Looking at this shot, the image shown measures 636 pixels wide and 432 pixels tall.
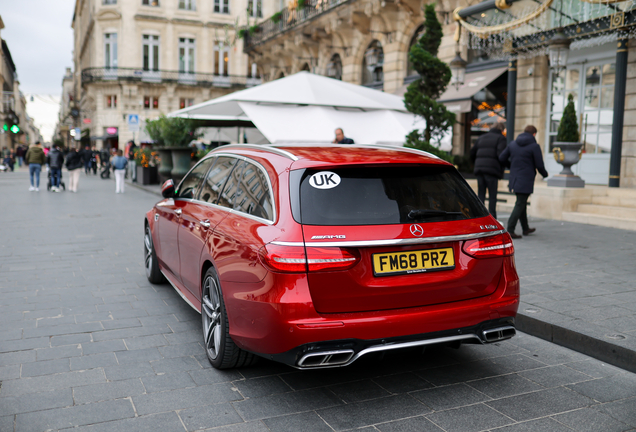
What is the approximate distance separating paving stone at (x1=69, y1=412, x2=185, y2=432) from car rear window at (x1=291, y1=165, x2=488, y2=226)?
128cm

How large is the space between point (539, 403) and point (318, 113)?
32.4 feet

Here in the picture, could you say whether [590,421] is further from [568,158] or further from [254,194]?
[568,158]

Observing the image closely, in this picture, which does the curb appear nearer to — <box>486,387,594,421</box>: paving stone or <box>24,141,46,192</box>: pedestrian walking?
<box>486,387,594,421</box>: paving stone

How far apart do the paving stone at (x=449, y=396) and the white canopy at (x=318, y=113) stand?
27.8 ft

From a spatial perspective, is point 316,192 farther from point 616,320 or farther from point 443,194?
point 616,320

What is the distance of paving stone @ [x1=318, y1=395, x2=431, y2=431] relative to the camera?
10.5 ft

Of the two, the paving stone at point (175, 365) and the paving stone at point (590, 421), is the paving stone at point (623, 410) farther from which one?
the paving stone at point (175, 365)

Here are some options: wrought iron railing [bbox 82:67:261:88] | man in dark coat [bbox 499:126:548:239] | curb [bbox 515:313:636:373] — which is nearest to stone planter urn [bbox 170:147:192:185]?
man in dark coat [bbox 499:126:548:239]

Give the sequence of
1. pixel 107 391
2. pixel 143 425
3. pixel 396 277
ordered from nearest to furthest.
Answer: pixel 143 425
pixel 396 277
pixel 107 391

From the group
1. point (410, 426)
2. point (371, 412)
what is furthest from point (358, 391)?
point (410, 426)

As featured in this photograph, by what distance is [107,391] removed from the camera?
3582 mm

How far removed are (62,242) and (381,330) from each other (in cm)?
737

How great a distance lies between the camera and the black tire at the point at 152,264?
20.7 ft

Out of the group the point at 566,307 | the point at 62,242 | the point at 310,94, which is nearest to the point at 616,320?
the point at 566,307
